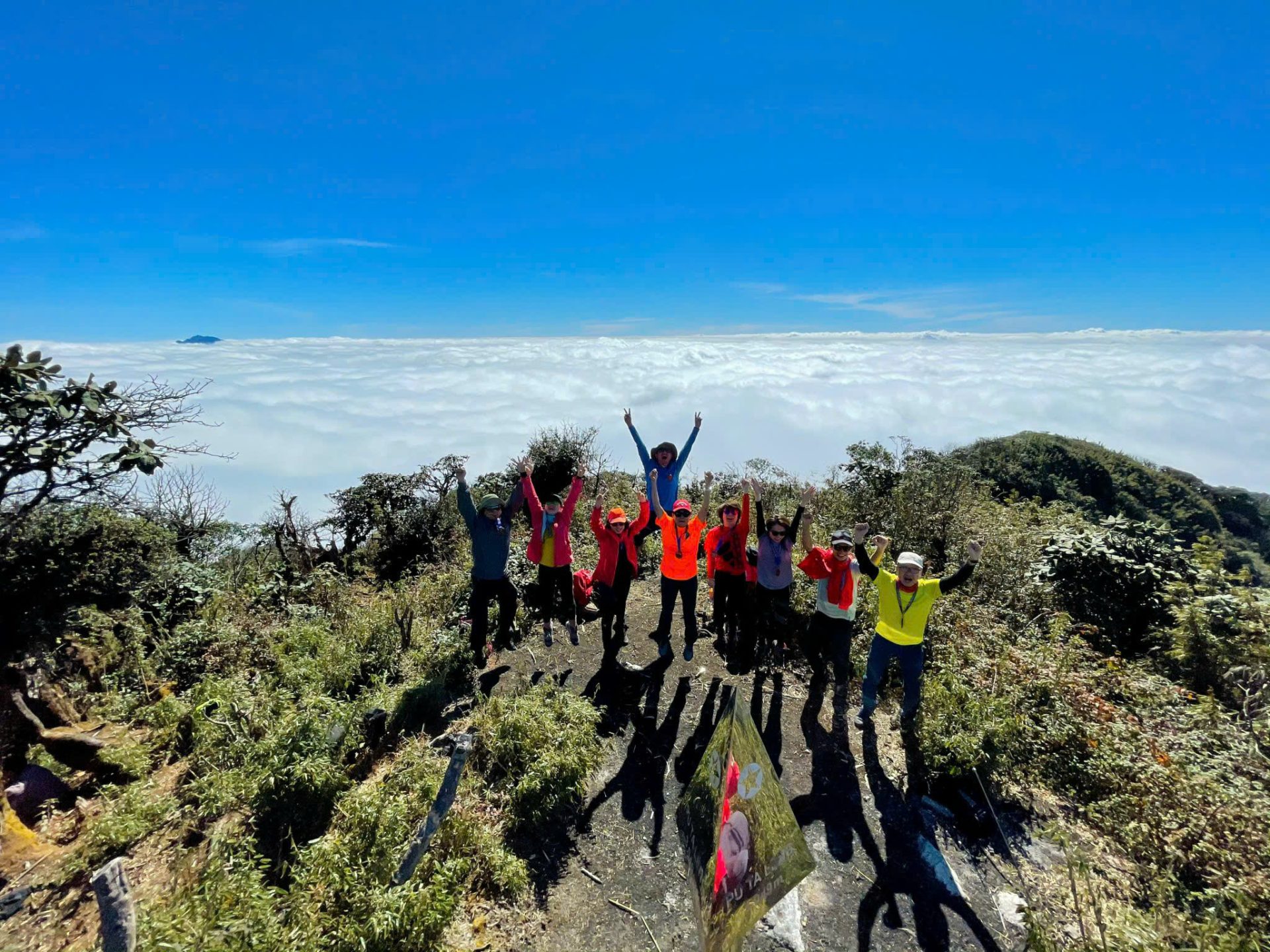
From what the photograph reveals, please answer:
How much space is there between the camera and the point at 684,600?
22.6 ft

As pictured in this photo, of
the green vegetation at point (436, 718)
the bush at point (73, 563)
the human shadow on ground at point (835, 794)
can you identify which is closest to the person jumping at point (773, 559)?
the human shadow on ground at point (835, 794)

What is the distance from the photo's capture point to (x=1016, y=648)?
6.87 m

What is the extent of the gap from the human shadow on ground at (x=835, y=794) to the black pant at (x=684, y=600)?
1.63 metres

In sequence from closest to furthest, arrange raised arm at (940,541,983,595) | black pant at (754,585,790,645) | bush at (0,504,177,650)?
raised arm at (940,541,983,595) → black pant at (754,585,790,645) → bush at (0,504,177,650)

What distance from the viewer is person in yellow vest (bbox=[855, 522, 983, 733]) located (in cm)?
553

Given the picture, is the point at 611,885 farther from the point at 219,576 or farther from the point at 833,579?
the point at 219,576

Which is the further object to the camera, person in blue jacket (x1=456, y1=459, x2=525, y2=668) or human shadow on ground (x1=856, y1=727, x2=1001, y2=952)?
person in blue jacket (x1=456, y1=459, x2=525, y2=668)

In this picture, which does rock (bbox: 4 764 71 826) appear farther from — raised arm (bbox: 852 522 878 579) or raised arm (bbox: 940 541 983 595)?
raised arm (bbox: 940 541 983 595)

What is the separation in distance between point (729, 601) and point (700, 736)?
1.84 m

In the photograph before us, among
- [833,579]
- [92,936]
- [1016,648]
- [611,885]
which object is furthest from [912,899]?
[92,936]

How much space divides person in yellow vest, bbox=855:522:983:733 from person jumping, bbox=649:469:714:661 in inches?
69.5

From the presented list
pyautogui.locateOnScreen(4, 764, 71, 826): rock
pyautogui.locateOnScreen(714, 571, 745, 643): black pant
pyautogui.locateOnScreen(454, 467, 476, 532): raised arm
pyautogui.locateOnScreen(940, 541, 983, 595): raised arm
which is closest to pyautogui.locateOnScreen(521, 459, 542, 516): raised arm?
pyautogui.locateOnScreen(454, 467, 476, 532): raised arm

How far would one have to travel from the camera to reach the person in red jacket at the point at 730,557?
21.8ft

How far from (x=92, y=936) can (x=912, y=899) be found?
6153 millimetres
